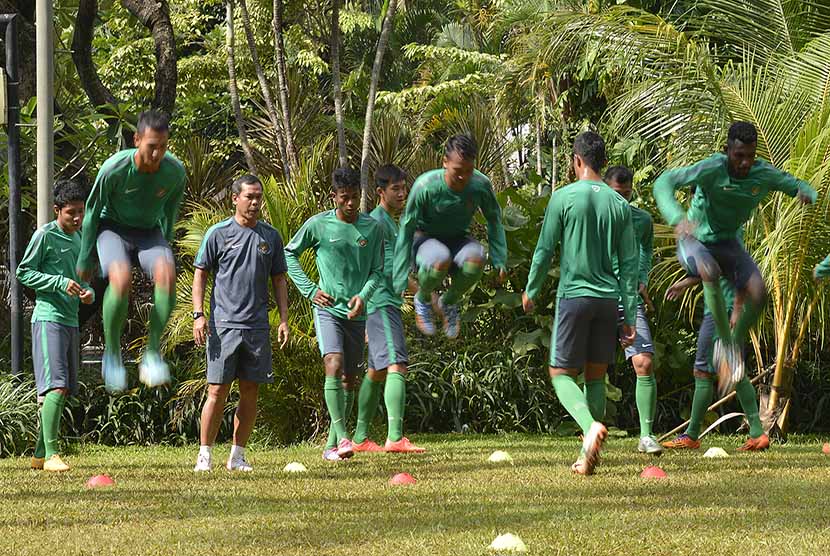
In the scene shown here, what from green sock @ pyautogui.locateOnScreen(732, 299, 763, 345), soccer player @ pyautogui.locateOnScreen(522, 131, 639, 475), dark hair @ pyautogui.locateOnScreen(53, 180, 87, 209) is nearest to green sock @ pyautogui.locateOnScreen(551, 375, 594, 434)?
soccer player @ pyautogui.locateOnScreen(522, 131, 639, 475)

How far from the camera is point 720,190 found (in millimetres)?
8562

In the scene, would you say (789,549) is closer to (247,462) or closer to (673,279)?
(247,462)

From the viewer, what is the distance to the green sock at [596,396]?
27.7 feet

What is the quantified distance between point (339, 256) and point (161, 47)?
17.4 ft

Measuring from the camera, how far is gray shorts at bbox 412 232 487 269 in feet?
28.0

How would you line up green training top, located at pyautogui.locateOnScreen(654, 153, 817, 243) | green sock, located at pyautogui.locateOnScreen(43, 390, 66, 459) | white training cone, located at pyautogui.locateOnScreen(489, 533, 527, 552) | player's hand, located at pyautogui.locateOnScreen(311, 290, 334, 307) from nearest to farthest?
white training cone, located at pyautogui.locateOnScreen(489, 533, 527, 552) < green training top, located at pyautogui.locateOnScreen(654, 153, 817, 243) < green sock, located at pyautogui.locateOnScreen(43, 390, 66, 459) < player's hand, located at pyautogui.locateOnScreen(311, 290, 334, 307)

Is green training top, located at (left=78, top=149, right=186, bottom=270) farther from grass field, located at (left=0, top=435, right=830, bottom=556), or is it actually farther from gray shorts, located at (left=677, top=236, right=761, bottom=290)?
gray shorts, located at (left=677, top=236, right=761, bottom=290)

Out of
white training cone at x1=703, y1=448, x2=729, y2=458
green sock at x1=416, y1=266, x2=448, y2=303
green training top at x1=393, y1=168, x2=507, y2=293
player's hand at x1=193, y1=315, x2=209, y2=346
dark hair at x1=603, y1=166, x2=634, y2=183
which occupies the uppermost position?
dark hair at x1=603, y1=166, x2=634, y2=183

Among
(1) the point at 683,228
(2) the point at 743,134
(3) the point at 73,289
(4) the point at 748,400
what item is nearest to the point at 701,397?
(4) the point at 748,400

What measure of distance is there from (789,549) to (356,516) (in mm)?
2238

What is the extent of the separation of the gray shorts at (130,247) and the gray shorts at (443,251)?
175cm

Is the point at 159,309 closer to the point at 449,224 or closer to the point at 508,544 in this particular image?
the point at 449,224

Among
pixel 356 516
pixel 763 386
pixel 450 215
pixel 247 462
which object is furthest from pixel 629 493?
pixel 763 386

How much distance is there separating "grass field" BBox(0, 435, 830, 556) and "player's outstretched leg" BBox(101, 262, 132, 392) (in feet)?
2.41
